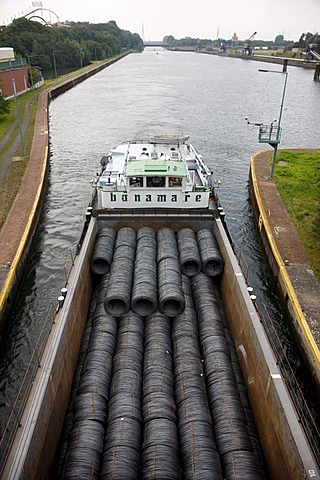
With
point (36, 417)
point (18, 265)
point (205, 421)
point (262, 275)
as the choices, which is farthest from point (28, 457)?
point (262, 275)

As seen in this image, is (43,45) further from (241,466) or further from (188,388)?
(241,466)

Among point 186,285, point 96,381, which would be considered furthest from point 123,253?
point 96,381

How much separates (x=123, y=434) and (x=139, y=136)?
43685 mm

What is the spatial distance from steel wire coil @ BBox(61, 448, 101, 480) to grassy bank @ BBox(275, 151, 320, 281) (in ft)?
43.6

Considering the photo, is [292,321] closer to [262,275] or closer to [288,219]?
[262,275]

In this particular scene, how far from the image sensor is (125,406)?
1061cm

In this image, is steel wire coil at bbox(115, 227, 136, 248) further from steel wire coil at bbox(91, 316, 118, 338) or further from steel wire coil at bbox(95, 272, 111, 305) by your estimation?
steel wire coil at bbox(91, 316, 118, 338)

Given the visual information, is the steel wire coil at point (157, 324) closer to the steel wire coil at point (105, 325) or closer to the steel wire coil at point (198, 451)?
the steel wire coil at point (105, 325)

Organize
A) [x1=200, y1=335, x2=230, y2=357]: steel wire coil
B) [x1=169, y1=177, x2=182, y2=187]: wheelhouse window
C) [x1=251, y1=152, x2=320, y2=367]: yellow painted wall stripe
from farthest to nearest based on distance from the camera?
1. [x1=169, y1=177, x2=182, y2=187]: wheelhouse window
2. [x1=251, y1=152, x2=320, y2=367]: yellow painted wall stripe
3. [x1=200, y1=335, x2=230, y2=357]: steel wire coil

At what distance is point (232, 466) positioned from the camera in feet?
30.7

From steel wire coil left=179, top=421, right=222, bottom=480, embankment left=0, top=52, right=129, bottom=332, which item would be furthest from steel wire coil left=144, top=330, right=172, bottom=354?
embankment left=0, top=52, right=129, bottom=332

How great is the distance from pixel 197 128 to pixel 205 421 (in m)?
48.7

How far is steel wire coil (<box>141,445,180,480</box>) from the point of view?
354 inches

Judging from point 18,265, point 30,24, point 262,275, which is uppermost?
point 30,24
